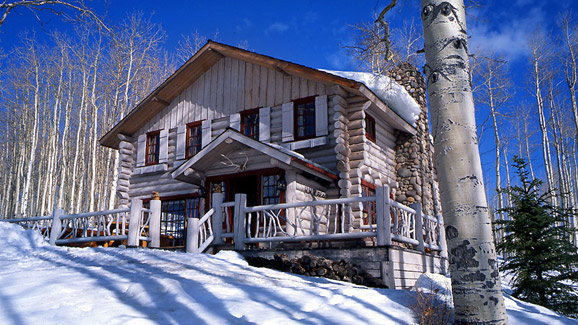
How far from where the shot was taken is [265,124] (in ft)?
47.5

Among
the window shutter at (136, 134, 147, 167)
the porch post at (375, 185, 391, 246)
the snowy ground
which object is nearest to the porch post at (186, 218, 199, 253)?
the snowy ground

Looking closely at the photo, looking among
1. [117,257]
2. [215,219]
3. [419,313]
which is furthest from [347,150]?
[419,313]

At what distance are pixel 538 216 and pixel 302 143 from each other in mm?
6547

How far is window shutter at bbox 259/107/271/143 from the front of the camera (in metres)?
14.4

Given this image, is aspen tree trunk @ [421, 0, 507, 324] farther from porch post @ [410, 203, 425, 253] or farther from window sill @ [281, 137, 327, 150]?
window sill @ [281, 137, 327, 150]

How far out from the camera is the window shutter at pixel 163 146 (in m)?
16.1

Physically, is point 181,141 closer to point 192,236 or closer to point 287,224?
point 192,236

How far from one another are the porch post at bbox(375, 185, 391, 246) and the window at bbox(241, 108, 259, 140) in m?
6.86

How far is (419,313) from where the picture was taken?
4730mm

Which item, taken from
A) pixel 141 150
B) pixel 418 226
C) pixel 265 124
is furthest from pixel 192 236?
pixel 141 150

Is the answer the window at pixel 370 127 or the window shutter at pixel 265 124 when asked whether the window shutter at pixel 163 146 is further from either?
the window at pixel 370 127

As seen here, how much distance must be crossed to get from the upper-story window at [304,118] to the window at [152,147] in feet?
19.4

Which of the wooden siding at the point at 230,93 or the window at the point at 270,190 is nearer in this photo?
the window at the point at 270,190

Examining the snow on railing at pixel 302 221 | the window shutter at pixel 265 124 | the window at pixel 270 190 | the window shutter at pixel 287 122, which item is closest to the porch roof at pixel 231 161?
the window at pixel 270 190
